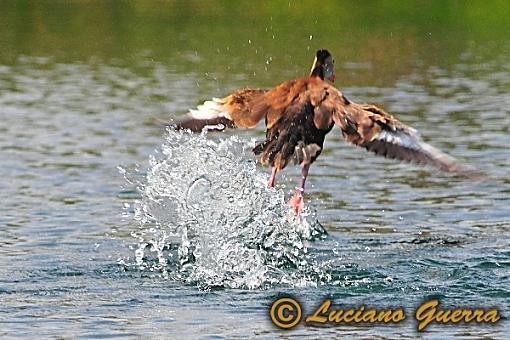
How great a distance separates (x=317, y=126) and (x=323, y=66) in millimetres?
984

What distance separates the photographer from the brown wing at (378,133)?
10.7m

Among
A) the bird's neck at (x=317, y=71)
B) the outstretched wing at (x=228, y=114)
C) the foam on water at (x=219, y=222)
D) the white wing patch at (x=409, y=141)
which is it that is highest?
the bird's neck at (x=317, y=71)

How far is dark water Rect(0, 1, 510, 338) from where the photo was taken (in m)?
10.1

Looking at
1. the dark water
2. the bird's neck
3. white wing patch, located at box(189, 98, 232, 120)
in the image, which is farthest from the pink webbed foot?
the bird's neck

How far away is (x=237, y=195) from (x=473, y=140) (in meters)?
6.35

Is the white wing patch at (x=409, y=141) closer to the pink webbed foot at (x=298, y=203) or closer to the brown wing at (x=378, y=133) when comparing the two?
the brown wing at (x=378, y=133)

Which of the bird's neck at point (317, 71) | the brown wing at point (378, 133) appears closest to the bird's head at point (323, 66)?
the bird's neck at point (317, 71)

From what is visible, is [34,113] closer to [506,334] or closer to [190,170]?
[190,170]

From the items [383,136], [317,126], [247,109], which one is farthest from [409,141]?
[247,109]

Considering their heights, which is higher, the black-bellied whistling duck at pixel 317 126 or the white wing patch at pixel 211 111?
the white wing patch at pixel 211 111

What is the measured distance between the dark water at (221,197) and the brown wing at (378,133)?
3.13 feet

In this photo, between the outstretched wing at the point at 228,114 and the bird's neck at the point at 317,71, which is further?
the bird's neck at the point at 317,71

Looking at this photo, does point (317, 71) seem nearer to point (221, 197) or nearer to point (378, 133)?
point (378, 133)

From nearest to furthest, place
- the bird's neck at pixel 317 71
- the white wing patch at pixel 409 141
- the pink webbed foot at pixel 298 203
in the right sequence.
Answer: the white wing patch at pixel 409 141
the pink webbed foot at pixel 298 203
the bird's neck at pixel 317 71
